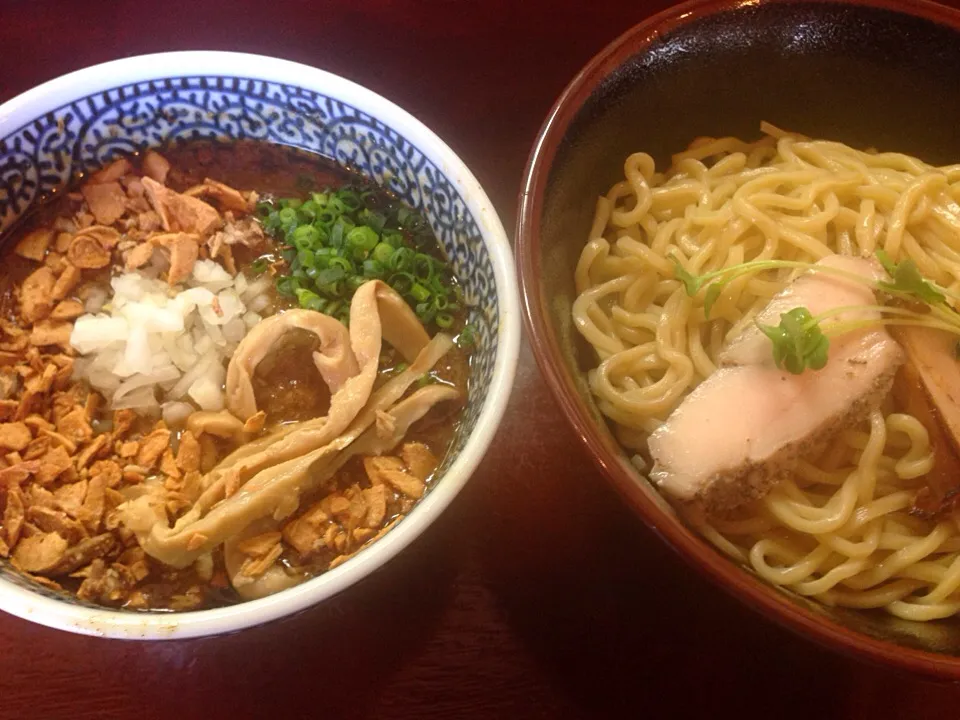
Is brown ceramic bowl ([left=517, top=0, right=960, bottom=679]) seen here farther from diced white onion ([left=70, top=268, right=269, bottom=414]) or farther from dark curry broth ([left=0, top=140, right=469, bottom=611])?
diced white onion ([left=70, top=268, right=269, bottom=414])

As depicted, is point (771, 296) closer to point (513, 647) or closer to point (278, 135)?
point (513, 647)

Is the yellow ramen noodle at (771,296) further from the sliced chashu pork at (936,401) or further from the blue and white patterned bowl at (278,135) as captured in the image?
the blue and white patterned bowl at (278,135)

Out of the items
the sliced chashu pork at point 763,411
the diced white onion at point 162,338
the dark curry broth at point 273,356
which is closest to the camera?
the sliced chashu pork at point 763,411

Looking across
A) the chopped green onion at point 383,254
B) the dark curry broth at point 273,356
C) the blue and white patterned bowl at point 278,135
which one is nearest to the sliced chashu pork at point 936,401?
the blue and white patterned bowl at point 278,135

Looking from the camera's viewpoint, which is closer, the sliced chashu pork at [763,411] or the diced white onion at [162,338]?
the sliced chashu pork at [763,411]

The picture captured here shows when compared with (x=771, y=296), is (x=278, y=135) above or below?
above

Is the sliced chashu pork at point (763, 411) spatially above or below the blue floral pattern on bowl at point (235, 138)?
below

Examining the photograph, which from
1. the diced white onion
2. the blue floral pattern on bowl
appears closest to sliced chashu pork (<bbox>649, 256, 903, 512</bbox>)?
the blue floral pattern on bowl

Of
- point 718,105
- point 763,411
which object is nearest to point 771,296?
point 763,411
